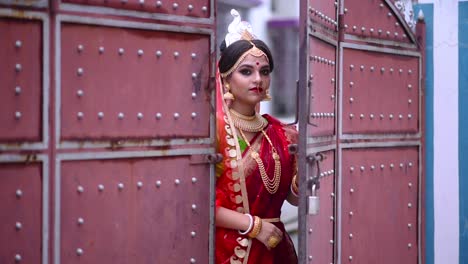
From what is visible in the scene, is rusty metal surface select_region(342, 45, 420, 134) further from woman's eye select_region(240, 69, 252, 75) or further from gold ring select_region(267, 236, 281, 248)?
gold ring select_region(267, 236, 281, 248)

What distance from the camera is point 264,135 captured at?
449 centimetres

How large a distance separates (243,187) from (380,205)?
1.11 meters

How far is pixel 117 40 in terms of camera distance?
360 centimetres

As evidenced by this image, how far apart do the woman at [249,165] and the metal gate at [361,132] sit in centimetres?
24

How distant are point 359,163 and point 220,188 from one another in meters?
0.95

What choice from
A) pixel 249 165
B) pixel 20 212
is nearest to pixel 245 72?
pixel 249 165

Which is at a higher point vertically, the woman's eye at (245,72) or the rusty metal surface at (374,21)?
the rusty metal surface at (374,21)

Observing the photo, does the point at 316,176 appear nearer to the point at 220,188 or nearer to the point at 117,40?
the point at 220,188

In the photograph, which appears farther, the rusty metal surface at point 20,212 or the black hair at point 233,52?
the black hair at point 233,52

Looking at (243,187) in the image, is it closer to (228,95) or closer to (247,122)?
(247,122)

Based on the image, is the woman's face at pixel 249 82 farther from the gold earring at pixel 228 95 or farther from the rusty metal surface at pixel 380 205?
the rusty metal surface at pixel 380 205

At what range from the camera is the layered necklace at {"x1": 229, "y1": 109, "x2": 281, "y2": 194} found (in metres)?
4.36

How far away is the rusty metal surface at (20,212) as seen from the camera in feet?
10.6

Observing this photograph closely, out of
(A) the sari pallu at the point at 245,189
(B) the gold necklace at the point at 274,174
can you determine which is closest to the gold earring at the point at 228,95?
(A) the sari pallu at the point at 245,189
